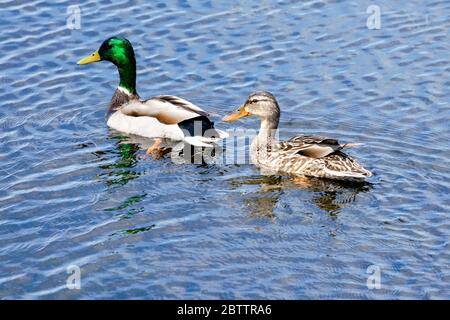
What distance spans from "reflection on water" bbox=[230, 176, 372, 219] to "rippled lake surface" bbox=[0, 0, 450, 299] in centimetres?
4

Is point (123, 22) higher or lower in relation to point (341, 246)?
higher

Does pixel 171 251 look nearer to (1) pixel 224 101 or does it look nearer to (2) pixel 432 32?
(1) pixel 224 101

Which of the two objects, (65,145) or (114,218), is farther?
(65,145)

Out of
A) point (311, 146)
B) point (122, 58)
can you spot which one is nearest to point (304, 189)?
point (311, 146)

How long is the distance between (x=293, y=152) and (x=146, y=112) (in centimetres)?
271

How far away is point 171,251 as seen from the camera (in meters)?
11.6

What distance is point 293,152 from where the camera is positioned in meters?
14.2

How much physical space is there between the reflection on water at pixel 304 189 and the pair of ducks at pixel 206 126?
15 cm

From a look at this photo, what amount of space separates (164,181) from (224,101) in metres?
3.06

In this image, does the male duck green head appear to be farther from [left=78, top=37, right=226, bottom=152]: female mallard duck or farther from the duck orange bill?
the duck orange bill

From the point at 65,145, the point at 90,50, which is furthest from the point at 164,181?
the point at 90,50

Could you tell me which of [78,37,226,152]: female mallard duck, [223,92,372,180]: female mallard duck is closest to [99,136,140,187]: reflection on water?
[78,37,226,152]: female mallard duck

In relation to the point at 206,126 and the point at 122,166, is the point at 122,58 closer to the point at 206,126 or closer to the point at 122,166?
the point at 206,126

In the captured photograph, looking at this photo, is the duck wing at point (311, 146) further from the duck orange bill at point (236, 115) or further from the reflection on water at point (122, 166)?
the reflection on water at point (122, 166)
